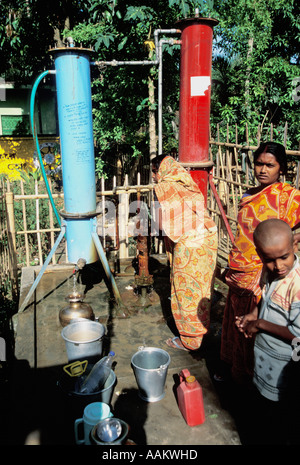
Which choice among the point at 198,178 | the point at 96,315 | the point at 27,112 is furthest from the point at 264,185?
the point at 27,112

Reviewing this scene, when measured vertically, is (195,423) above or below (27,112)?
below

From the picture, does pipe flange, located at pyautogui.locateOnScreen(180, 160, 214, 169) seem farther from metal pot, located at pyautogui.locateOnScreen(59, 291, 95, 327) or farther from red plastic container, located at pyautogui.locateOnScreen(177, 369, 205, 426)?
red plastic container, located at pyautogui.locateOnScreen(177, 369, 205, 426)

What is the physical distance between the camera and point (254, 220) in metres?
2.56

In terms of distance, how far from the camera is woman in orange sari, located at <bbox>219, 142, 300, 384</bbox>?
2529 mm

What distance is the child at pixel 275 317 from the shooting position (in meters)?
1.90

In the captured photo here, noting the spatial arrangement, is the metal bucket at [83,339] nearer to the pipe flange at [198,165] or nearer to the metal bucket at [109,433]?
the metal bucket at [109,433]

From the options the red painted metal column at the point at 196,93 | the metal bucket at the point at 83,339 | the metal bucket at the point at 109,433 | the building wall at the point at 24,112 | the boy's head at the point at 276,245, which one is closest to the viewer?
the boy's head at the point at 276,245

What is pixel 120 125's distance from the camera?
8.30m

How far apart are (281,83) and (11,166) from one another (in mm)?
9877

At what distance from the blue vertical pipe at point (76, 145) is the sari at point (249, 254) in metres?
A: 1.94

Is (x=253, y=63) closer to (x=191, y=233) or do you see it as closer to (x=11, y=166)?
(x=11, y=166)

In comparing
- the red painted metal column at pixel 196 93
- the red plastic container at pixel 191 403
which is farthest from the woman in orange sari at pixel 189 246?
the red painted metal column at pixel 196 93
